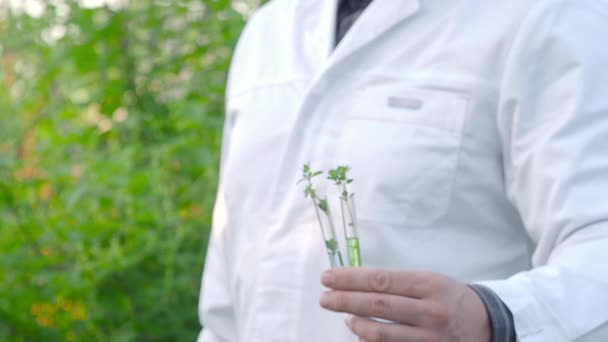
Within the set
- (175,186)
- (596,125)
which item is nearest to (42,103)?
(175,186)

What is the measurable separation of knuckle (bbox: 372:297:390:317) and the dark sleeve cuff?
0.42ft

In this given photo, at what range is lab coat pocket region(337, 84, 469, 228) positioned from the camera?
4.66ft

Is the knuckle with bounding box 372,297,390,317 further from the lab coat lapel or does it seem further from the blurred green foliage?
the blurred green foliage

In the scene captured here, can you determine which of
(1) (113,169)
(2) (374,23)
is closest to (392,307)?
(2) (374,23)

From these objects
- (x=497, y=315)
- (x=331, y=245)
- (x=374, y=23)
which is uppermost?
(x=374, y=23)

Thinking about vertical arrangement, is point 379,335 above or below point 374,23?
below

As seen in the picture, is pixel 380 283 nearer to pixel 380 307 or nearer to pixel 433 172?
pixel 380 307

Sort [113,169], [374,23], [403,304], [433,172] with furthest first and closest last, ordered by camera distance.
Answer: [113,169], [374,23], [433,172], [403,304]

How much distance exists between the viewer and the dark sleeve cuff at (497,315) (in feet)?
3.92

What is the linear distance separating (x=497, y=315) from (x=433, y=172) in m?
0.29

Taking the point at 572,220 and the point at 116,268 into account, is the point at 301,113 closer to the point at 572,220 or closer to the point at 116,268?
the point at 572,220

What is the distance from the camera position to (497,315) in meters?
1.20

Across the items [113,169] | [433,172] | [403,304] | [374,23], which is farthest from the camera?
[113,169]

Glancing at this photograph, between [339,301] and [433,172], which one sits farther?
[433,172]
